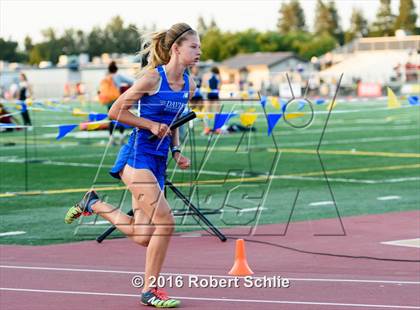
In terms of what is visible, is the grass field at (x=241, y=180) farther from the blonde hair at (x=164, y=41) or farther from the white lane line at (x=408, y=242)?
the blonde hair at (x=164, y=41)

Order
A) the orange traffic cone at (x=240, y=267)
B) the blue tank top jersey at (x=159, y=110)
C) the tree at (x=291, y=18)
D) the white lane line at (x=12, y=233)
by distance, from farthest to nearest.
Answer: the tree at (x=291, y=18)
the white lane line at (x=12, y=233)
the orange traffic cone at (x=240, y=267)
the blue tank top jersey at (x=159, y=110)

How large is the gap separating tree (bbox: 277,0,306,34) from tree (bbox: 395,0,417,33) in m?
25.2

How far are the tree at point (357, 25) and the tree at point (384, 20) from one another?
4279 mm

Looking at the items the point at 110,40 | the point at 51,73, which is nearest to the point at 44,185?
the point at 51,73

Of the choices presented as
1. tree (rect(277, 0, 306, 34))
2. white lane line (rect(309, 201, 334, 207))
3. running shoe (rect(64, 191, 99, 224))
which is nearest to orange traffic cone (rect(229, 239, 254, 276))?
→ running shoe (rect(64, 191, 99, 224))

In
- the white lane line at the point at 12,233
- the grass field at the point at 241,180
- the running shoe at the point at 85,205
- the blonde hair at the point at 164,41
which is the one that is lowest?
the grass field at the point at 241,180

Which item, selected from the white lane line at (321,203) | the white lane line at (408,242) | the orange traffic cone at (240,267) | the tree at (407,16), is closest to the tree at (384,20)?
the tree at (407,16)

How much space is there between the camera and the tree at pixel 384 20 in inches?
6757

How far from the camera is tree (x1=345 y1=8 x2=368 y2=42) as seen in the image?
590ft

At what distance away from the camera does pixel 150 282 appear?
8062 millimetres

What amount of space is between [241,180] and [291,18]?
174 m

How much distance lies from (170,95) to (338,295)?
6.72 ft

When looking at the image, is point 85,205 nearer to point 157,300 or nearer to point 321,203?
point 157,300

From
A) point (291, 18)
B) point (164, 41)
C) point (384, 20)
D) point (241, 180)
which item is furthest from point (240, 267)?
point (291, 18)
